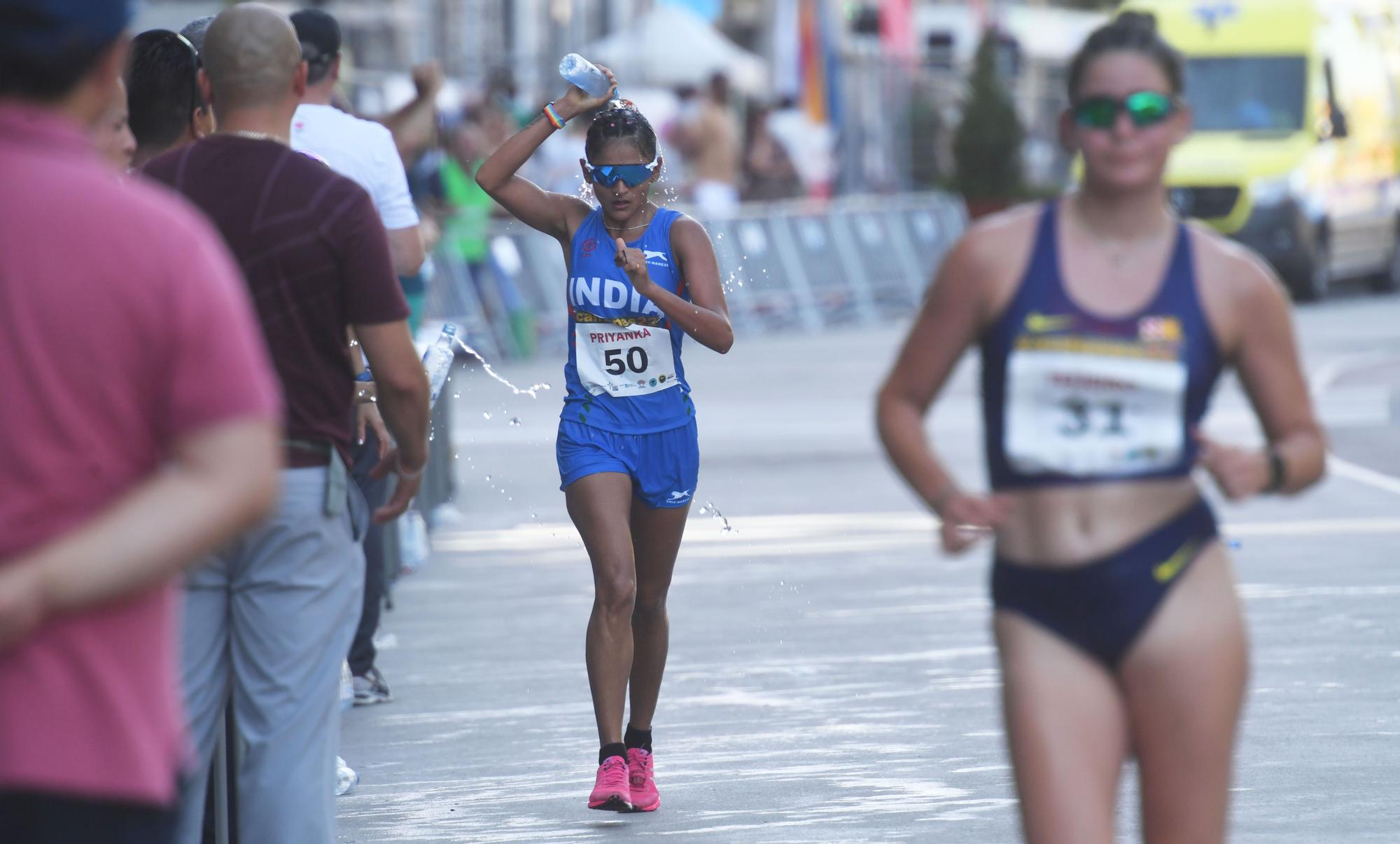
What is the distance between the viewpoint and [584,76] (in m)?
6.75

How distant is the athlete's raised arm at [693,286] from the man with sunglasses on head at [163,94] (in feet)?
4.15

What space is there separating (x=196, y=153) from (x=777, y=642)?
4840 millimetres

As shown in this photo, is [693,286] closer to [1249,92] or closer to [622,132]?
[622,132]

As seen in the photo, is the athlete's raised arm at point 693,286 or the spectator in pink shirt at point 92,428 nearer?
the spectator in pink shirt at point 92,428

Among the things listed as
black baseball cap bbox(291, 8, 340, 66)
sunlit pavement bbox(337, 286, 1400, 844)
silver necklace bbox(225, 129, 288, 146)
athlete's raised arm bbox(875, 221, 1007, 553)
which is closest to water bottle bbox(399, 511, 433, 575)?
sunlit pavement bbox(337, 286, 1400, 844)

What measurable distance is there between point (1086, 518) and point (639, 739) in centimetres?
293

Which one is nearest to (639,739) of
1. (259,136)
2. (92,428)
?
(259,136)

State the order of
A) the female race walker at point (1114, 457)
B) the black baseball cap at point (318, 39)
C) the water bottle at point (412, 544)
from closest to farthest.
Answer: the female race walker at point (1114, 457) < the black baseball cap at point (318, 39) < the water bottle at point (412, 544)

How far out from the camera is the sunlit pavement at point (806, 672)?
652 cm

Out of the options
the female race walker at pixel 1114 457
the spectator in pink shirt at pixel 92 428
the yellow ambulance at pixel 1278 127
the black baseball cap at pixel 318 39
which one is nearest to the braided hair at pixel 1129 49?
the female race walker at pixel 1114 457

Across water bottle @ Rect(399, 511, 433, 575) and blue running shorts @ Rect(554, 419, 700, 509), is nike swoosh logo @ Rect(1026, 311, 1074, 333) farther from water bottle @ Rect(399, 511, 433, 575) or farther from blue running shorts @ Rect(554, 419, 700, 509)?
water bottle @ Rect(399, 511, 433, 575)

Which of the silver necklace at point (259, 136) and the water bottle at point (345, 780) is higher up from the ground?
the silver necklace at point (259, 136)

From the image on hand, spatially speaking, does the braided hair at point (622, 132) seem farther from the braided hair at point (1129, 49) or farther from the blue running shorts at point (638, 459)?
the braided hair at point (1129, 49)

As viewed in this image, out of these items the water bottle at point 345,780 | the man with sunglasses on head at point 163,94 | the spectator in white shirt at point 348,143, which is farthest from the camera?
the spectator in white shirt at point 348,143
